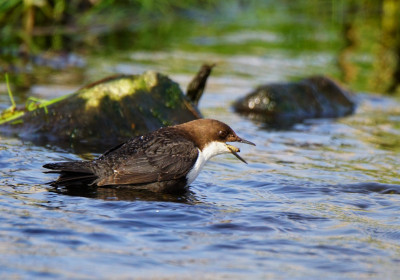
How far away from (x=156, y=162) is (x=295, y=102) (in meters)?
4.91

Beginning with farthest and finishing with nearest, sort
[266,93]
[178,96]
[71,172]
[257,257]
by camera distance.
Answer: [266,93] < [178,96] < [71,172] < [257,257]

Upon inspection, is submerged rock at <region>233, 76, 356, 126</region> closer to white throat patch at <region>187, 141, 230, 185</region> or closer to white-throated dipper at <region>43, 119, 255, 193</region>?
white throat patch at <region>187, 141, 230, 185</region>

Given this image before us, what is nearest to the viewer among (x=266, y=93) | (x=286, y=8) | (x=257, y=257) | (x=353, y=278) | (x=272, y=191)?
(x=353, y=278)

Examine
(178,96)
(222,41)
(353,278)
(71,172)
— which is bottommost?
(353,278)

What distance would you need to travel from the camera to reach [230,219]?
5539 millimetres

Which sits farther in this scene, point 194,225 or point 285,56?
point 285,56

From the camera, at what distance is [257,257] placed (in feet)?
15.6

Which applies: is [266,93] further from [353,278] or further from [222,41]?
[353,278]

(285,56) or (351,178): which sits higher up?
(285,56)

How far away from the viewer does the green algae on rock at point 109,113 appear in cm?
814

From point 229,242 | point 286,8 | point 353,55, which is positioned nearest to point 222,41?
point 353,55

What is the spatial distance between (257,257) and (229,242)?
31cm

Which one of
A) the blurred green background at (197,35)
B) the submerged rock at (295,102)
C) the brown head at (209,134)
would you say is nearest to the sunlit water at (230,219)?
the brown head at (209,134)

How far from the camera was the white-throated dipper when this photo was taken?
19.8 ft
